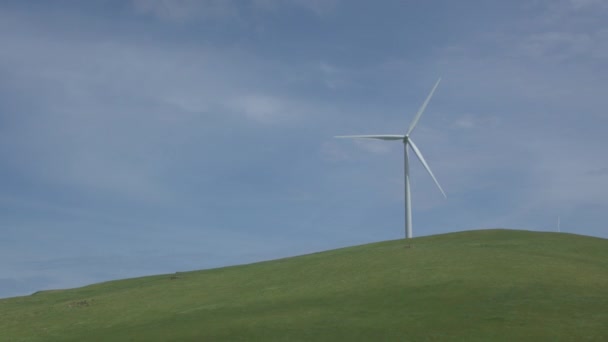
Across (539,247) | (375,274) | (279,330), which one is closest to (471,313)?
(279,330)

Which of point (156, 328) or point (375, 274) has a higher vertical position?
point (375, 274)

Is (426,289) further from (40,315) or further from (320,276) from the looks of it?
(40,315)

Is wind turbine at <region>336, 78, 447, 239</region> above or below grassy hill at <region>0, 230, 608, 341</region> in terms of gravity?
above

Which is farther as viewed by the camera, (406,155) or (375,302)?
(406,155)

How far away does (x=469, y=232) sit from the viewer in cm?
6412

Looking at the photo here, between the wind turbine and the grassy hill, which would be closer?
the grassy hill

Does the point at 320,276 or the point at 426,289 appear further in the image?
the point at 320,276

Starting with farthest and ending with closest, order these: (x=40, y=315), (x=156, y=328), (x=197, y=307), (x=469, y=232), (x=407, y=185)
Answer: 1. (x=407, y=185)
2. (x=469, y=232)
3. (x=40, y=315)
4. (x=197, y=307)
5. (x=156, y=328)

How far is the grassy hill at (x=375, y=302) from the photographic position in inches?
1184

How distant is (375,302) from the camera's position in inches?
1398

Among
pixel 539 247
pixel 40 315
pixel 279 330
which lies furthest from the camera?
pixel 539 247

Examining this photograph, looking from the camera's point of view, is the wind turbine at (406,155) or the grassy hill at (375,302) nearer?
the grassy hill at (375,302)

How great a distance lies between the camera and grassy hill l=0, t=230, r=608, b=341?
3006 cm

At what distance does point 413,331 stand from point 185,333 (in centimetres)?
1082
